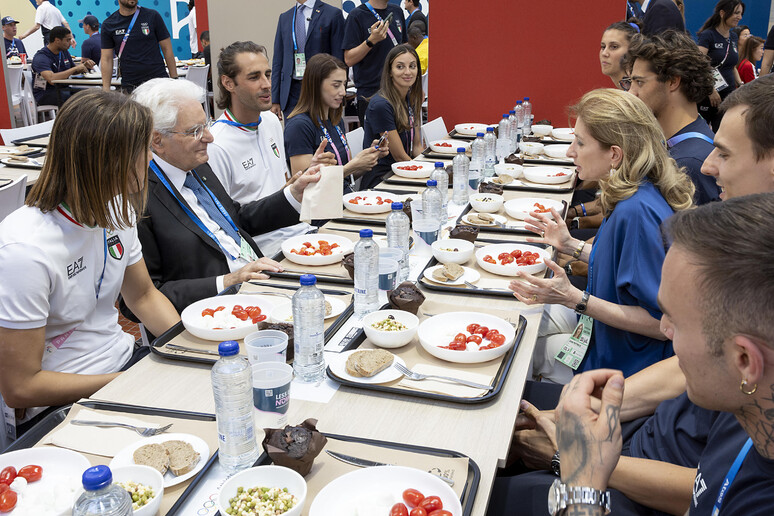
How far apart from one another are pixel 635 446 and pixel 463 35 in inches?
179

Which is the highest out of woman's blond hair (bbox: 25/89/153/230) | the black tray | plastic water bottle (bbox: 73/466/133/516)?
woman's blond hair (bbox: 25/89/153/230)

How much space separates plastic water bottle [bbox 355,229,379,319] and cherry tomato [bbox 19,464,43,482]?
3.33 ft

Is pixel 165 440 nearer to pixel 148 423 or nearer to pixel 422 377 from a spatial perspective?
pixel 148 423

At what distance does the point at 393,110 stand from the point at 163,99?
245 cm

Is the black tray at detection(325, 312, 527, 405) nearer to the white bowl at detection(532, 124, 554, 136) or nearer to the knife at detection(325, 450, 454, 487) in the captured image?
→ the knife at detection(325, 450, 454, 487)

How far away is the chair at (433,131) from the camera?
5.14 meters

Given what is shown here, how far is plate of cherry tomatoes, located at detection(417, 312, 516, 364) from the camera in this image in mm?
1771

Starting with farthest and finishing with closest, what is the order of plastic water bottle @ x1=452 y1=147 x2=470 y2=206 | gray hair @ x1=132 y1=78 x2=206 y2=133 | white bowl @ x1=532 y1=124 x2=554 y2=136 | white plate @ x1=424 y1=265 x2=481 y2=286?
white bowl @ x1=532 y1=124 x2=554 y2=136 < plastic water bottle @ x1=452 y1=147 x2=470 y2=206 < gray hair @ x1=132 y1=78 x2=206 y2=133 < white plate @ x1=424 y1=265 x2=481 y2=286

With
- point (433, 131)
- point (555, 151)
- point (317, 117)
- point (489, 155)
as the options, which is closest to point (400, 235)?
point (317, 117)

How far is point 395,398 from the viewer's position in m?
1.63

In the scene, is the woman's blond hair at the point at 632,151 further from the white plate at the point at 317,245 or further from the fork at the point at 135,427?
the fork at the point at 135,427

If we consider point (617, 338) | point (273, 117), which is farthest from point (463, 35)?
point (617, 338)

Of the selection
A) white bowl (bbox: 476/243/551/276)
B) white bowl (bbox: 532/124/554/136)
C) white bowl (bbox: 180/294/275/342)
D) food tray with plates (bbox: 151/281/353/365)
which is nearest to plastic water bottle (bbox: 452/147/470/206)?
white bowl (bbox: 476/243/551/276)

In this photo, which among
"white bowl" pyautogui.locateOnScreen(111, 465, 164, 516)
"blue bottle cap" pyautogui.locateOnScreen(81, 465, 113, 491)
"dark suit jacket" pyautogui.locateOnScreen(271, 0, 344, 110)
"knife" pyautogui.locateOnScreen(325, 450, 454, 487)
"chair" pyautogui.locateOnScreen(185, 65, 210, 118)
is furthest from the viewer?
"chair" pyautogui.locateOnScreen(185, 65, 210, 118)
